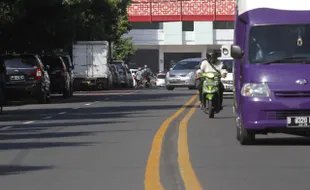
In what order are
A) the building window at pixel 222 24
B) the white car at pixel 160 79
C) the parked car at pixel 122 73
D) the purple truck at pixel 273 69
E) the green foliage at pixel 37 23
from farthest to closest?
1. the building window at pixel 222 24
2. the white car at pixel 160 79
3. the parked car at pixel 122 73
4. the green foliage at pixel 37 23
5. the purple truck at pixel 273 69

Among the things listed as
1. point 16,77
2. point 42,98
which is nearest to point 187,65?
point 42,98

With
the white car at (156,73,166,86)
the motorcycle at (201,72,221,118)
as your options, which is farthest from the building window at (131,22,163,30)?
the motorcycle at (201,72,221,118)

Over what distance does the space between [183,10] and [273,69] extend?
73.5m

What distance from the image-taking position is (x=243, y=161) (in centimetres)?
1410

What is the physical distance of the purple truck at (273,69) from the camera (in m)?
16.1

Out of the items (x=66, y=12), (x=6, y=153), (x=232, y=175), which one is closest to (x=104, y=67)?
(x=66, y=12)

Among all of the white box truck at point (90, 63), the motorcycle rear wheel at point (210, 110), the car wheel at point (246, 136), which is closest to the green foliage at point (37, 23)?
the white box truck at point (90, 63)

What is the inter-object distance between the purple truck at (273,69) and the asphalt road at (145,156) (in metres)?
0.45

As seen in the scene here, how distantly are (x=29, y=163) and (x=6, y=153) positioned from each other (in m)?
1.74

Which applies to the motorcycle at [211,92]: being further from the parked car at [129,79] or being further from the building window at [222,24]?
the building window at [222,24]

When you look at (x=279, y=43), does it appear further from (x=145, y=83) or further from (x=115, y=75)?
(x=145, y=83)

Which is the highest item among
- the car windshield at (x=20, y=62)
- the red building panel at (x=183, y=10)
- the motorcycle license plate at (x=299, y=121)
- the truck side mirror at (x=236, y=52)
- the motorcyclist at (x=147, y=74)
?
the red building panel at (x=183, y=10)

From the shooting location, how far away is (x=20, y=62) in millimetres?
35156

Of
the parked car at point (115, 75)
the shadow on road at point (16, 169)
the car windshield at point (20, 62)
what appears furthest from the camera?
the parked car at point (115, 75)
